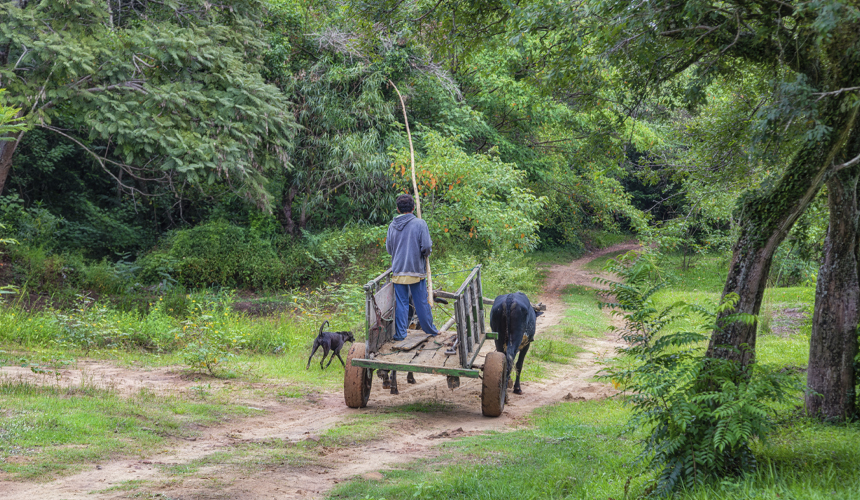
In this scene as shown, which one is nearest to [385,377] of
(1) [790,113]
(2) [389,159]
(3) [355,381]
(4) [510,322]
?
(3) [355,381]

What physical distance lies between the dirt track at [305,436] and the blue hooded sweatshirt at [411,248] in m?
1.71

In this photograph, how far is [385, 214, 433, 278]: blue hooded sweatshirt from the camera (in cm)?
796

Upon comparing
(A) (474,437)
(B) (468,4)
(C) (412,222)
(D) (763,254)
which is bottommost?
(A) (474,437)

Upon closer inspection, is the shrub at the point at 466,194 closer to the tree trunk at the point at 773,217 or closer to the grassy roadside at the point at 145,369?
the grassy roadside at the point at 145,369

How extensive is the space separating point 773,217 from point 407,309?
459 cm

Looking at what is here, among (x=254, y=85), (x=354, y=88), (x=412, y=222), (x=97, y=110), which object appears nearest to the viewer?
(x=412, y=222)

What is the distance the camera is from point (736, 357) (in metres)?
4.82

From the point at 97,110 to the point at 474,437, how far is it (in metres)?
11.0

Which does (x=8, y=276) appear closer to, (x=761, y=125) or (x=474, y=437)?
(x=474, y=437)

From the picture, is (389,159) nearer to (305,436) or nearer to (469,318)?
(469,318)

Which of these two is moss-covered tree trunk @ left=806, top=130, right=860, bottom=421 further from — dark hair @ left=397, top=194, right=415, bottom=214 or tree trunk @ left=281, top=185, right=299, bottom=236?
tree trunk @ left=281, top=185, right=299, bottom=236

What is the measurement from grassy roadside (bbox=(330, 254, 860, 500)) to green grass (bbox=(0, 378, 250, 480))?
88.1 inches

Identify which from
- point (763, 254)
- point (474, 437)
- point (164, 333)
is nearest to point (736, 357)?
point (763, 254)

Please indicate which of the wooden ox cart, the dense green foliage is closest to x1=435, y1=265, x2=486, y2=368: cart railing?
the wooden ox cart
